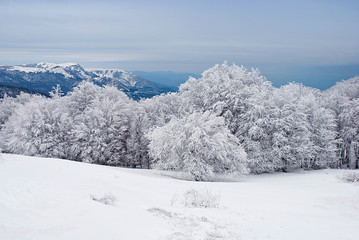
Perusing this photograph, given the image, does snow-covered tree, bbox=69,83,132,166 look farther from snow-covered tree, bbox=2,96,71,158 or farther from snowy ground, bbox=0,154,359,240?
snowy ground, bbox=0,154,359,240

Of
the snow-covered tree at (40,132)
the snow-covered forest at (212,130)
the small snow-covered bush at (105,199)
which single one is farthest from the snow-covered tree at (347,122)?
the snow-covered tree at (40,132)

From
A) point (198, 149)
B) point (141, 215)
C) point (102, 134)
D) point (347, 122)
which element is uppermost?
point (347, 122)

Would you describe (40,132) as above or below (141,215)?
below

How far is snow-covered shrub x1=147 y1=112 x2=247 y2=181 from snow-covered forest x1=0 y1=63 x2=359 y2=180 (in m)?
0.09

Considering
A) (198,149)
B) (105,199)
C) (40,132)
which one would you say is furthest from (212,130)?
(40,132)

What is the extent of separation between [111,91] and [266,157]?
2724 centimetres

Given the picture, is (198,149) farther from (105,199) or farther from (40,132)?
(40,132)

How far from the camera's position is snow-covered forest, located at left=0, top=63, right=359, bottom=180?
1984 cm

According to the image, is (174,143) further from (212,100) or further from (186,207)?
(186,207)

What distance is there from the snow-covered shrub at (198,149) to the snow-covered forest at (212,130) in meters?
0.09

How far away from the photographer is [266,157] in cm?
2361

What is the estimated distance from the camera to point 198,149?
18891 mm

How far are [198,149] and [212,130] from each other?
2325 millimetres

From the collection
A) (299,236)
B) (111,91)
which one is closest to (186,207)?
(299,236)
